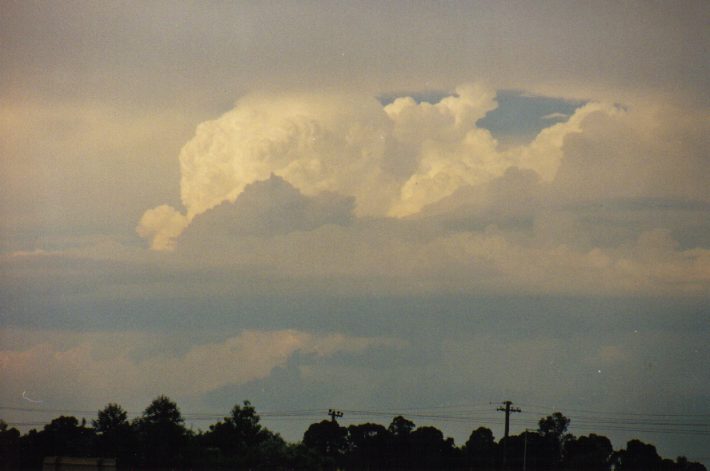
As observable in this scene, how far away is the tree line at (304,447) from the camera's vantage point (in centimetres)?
8869

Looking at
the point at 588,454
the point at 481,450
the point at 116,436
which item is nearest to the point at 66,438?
the point at 116,436

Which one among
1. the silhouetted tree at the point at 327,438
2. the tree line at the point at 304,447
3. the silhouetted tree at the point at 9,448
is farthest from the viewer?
the silhouetted tree at the point at 327,438

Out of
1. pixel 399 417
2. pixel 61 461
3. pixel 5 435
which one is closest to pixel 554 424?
pixel 399 417

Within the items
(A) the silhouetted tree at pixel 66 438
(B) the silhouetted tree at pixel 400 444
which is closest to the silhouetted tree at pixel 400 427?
(B) the silhouetted tree at pixel 400 444

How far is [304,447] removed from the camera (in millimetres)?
92188

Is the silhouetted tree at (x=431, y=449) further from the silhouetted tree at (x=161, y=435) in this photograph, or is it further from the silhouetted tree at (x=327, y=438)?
the silhouetted tree at (x=161, y=435)

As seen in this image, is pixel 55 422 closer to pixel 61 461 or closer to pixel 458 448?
pixel 458 448

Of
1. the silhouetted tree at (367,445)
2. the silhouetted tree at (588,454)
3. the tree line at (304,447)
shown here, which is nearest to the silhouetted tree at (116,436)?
the tree line at (304,447)

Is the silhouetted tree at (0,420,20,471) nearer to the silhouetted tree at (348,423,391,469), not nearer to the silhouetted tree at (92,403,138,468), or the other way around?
the silhouetted tree at (92,403,138,468)

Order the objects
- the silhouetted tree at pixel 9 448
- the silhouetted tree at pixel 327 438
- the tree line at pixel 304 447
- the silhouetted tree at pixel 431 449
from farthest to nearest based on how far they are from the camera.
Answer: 1. the silhouetted tree at pixel 327 438
2. the silhouetted tree at pixel 431 449
3. the tree line at pixel 304 447
4. the silhouetted tree at pixel 9 448

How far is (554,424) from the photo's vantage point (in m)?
124

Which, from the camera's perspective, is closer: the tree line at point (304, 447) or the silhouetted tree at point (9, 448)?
the silhouetted tree at point (9, 448)

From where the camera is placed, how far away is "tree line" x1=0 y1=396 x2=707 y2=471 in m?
88.7

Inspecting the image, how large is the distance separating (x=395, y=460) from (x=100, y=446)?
3378 cm
